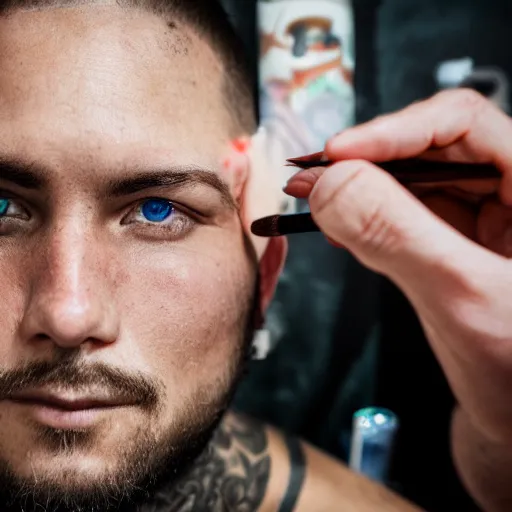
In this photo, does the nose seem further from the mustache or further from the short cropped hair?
the short cropped hair

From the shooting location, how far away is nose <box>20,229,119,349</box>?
76 cm

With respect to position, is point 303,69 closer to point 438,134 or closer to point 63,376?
point 438,134

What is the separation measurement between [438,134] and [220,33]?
0.47m

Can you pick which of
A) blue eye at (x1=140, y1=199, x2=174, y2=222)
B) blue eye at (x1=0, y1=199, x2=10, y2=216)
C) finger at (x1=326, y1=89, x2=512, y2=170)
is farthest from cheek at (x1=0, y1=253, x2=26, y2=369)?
finger at (x1=326, y1=89, x2=512, y2=170)

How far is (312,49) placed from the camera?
43.3 inches

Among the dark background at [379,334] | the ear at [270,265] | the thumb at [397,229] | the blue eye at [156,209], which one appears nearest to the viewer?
the thumb at [397,229]

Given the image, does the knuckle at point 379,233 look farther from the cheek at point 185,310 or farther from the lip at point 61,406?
the lip at point 61,406

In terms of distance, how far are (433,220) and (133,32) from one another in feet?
1.90

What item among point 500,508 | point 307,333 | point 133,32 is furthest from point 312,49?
point 500,508

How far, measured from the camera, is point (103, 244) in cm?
84

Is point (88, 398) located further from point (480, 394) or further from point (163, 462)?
point (480, 394)

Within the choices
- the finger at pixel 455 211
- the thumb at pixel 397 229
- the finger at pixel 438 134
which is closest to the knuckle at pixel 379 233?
the thumb at pixel 397 229

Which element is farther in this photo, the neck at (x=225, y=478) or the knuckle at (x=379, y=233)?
the neck at (x=225, y=478)

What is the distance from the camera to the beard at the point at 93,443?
79 cm
